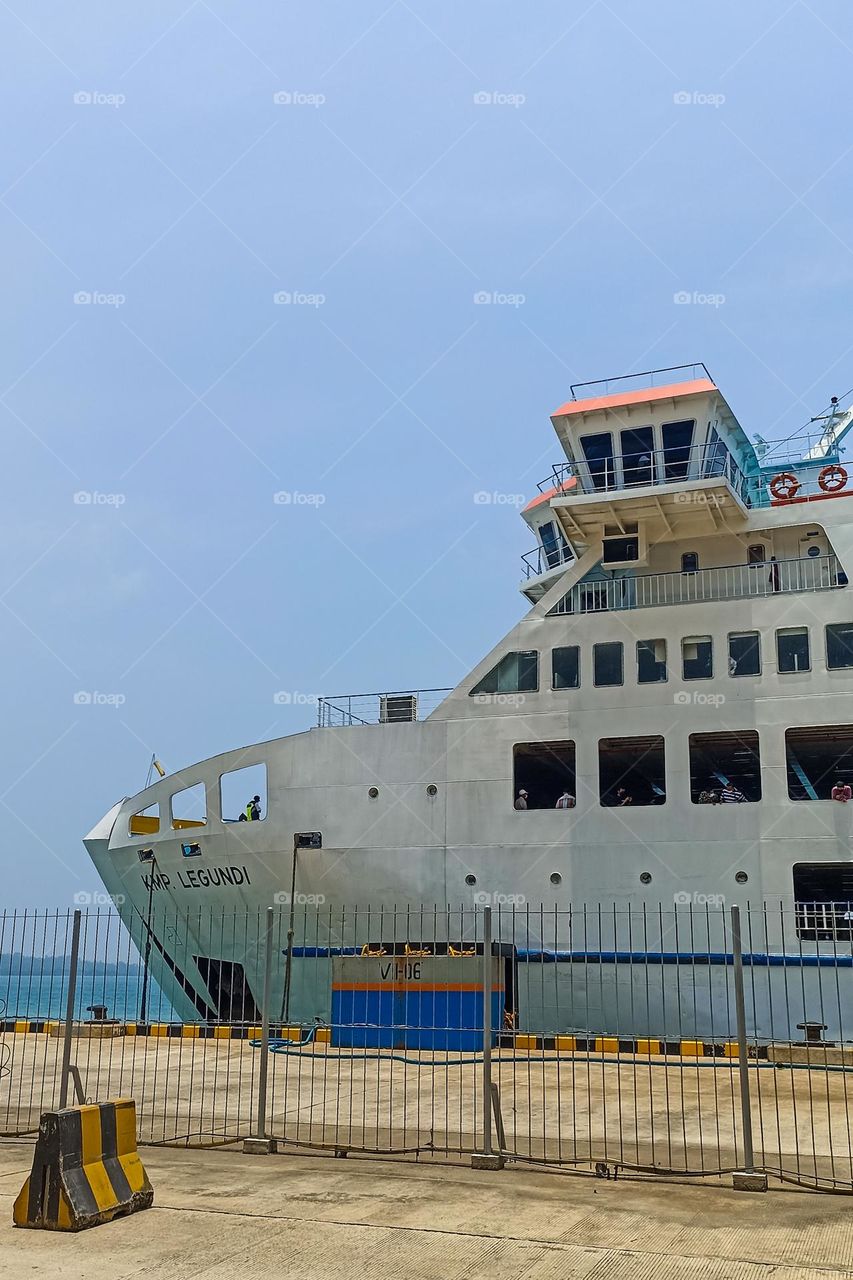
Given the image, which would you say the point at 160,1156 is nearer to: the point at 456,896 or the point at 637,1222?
the point at 637,1222

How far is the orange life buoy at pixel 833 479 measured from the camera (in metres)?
20.5

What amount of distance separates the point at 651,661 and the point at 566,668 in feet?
4.83

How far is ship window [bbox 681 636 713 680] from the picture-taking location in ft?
61.7

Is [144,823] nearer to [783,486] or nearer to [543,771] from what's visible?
[543,771]

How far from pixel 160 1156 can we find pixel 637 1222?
4.02 metres

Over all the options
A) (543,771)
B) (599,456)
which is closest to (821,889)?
(543,771)

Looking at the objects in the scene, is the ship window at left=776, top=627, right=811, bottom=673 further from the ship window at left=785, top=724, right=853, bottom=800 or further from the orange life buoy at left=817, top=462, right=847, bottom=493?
the orange life buoy at left=817, top=462, right=847, bottom=493

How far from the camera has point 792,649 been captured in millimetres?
18281

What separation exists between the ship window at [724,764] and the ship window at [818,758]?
2.12 feet

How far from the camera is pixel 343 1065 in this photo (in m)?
14.4

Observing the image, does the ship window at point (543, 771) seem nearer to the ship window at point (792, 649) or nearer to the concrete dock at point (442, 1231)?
the ship window at point (792, 649)

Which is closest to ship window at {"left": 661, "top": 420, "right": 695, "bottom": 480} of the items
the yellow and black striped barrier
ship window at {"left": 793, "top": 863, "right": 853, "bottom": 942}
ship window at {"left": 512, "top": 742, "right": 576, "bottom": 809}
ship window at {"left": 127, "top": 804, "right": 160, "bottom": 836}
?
ship window at {"left": 512, "top": 742, "right": 576, "bottom": 809}

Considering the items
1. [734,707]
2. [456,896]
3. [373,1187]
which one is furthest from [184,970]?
[373,1187]

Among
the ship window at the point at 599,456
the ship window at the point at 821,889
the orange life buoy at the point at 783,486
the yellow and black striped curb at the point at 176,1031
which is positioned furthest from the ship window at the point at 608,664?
the yellow and black striped curb at the point at 176,1031
